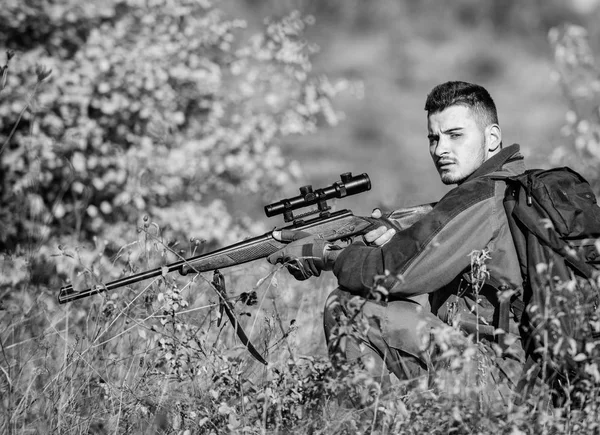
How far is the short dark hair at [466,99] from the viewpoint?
4688 millimetres

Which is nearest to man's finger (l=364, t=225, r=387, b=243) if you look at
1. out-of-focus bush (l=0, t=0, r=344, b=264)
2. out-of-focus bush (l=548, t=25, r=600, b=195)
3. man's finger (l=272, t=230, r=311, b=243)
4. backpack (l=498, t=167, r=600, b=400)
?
man's finger (l=272, t=230, r=311, b=243)

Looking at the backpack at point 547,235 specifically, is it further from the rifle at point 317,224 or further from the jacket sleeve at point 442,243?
the rifle at point 317,224

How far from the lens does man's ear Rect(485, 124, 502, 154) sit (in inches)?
186

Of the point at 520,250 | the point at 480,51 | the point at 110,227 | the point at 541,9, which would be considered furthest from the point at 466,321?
the point at 541,9

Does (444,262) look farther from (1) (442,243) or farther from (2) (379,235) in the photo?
(2) (379,235)

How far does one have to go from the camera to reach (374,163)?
42594mm

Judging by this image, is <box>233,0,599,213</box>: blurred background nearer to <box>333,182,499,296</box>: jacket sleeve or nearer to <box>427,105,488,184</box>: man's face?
<box>427,105,488,184</box>: man's face

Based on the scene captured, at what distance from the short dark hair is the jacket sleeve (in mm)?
716

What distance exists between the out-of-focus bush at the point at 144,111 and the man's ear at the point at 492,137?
5.51m

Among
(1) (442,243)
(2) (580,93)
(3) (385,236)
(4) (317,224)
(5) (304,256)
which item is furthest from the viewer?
(2) (580,93)

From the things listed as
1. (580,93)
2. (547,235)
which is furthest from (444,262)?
(580,93)

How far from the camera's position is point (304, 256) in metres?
4.59

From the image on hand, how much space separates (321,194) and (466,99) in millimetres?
957

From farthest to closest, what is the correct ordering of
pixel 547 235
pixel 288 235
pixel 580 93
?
1. pixel 580 93
2. pixel 288 235
3. pixel 547 235
